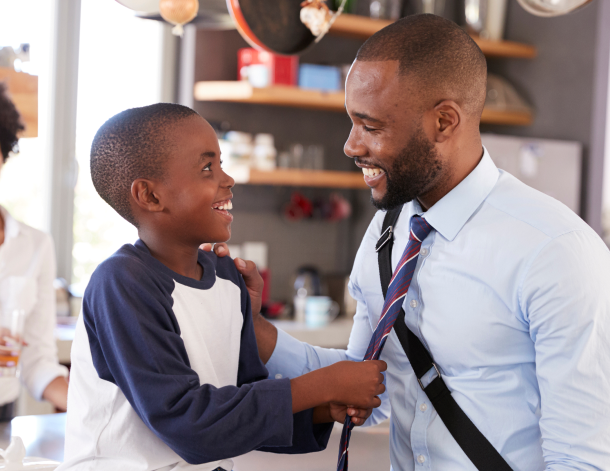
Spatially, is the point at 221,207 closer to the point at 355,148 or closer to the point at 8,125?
the point at 355,148

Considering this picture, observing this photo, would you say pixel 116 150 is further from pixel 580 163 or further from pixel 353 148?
pixel 580 163

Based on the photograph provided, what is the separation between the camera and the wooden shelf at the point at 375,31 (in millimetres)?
3650

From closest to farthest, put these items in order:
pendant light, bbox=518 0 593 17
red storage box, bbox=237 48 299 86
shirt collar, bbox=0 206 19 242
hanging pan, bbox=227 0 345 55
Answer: hanging pan, bbox=227 0 345 55, pendant light, bbox=518 0 593 17, shirt collar, bbox=0 206 19 242, red storage box, bbox=237 48 299 86

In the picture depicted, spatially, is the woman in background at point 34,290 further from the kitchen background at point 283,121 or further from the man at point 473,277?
the kitchen background at point 283,121

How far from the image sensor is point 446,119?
120cm

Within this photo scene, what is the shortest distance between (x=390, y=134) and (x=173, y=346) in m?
0.52

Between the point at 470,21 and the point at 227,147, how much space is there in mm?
1737

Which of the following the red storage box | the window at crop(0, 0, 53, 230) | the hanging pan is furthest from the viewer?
the red storage box

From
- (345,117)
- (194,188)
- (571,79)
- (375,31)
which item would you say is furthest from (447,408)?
(571,79)

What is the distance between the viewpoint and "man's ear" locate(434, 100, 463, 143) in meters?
1.19

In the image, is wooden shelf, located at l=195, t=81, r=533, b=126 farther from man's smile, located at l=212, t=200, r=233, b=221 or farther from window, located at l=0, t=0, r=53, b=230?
man's smile, located at l=212, t=200, r=233, b=221

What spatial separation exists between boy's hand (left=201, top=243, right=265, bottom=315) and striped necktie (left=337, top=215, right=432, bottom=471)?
0.26 m

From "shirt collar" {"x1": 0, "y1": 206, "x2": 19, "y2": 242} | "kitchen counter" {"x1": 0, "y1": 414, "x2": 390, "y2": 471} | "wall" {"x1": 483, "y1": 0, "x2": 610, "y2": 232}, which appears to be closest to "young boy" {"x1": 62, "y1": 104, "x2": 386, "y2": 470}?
"kitchen counter" {"x1": 0, "y1": 414, "x2": 390, "y2": 471}

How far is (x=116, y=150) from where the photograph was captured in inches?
45.0
